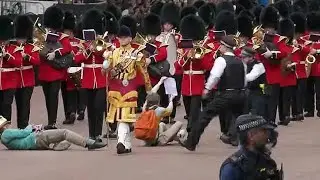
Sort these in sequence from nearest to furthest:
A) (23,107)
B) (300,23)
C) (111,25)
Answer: (23,107), (111,25), (300,23)

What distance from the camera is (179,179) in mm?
9664

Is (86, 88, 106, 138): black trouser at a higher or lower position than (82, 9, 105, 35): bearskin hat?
lower

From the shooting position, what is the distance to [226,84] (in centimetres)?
1117

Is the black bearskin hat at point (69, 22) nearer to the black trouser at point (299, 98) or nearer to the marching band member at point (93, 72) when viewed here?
the marching band member at point (93, 72)

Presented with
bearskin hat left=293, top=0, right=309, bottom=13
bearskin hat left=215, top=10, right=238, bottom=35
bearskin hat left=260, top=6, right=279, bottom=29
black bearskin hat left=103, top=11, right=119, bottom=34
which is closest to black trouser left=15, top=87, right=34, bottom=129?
black bearskin hat left=103, top=11, right=119, bottom=34

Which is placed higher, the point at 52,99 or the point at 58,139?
A: the point at 52,99

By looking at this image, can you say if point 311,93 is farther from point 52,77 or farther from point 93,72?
point 93,72

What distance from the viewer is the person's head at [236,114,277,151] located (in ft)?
18.4

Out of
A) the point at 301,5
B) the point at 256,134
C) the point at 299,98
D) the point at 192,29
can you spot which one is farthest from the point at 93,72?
the point at 301,5

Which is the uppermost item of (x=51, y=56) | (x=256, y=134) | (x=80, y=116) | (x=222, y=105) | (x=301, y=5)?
(x=301, y=5)

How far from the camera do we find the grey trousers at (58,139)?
11.6 metres

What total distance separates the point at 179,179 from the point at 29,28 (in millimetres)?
5139

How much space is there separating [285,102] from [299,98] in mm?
676

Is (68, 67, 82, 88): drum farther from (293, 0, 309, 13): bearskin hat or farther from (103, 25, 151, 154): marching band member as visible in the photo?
(293, 0, 309, 13): bearskin hat
